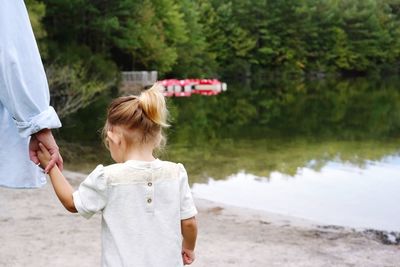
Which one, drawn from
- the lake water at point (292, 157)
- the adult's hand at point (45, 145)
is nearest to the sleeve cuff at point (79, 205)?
the adult's hand at point (45, 145)

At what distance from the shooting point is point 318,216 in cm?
812

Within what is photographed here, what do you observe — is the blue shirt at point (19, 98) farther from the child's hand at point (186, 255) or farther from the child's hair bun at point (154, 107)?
the child's hand at point (186, 255)

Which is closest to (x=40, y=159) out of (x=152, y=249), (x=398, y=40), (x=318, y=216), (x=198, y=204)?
(x=152, y=249)

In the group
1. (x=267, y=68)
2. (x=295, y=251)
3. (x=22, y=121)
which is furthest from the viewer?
(x=267, y=68)

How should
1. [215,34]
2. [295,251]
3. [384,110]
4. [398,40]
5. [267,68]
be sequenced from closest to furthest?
[295,251], [384,110], [215,34], [267,68], [398,40]

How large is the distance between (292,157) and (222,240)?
7.49 m

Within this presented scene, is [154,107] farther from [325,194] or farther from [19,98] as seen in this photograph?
[325,194]

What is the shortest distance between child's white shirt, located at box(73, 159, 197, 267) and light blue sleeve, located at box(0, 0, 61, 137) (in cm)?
23

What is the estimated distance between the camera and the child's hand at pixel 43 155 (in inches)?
76.6

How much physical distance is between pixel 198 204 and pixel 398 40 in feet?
181

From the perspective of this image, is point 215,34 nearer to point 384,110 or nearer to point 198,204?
point 384,110

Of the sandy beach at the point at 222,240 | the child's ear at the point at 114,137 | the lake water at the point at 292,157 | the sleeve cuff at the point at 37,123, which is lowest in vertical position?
the lake water at the point at 292,157

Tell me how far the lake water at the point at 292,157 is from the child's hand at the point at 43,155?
233 inches

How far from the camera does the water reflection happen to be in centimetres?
817
